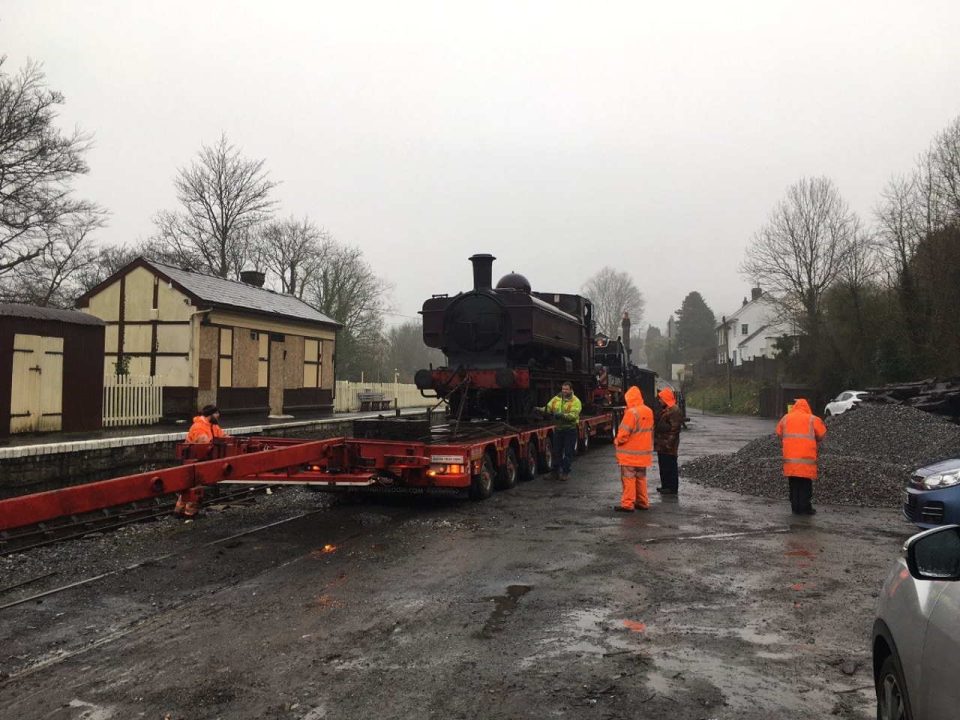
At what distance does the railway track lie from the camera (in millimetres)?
8398

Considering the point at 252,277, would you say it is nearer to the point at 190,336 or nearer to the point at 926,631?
the point at 190,336

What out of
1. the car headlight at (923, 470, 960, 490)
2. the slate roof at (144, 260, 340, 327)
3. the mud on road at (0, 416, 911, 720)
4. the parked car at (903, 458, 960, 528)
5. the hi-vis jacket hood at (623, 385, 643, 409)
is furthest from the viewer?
the slate roof at (144, 260, 340, 327)

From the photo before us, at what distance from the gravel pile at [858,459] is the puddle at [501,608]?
689 cm

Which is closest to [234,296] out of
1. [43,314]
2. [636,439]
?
[43,314]

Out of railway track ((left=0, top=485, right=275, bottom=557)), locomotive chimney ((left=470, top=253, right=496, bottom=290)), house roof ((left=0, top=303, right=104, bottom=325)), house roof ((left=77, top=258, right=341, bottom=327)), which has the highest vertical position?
house roof ((left=77, top=258, right=341, bottom=327))

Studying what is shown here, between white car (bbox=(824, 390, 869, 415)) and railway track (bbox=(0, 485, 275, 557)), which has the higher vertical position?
white car (bbox=(824, 390, 869, 415))

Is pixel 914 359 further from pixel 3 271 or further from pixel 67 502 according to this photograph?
pixel 3 271

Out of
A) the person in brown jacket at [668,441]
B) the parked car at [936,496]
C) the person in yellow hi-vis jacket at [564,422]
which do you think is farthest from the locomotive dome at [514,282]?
the parked car at [936,496]

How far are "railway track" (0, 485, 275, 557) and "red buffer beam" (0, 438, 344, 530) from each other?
5.43 ft

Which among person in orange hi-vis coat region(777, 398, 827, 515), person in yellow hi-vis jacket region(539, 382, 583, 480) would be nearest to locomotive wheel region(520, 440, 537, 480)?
person in yellow hi-vis jacket region(539, 382, 583, 480)

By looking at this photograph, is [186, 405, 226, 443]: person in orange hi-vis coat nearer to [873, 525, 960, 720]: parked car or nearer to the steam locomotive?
the steam locomotive

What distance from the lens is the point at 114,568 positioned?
7.07 meters

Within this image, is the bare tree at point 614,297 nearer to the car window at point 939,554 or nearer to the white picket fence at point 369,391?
the white picket fence at point 369,391

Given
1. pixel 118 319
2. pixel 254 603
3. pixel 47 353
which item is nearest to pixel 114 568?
pixel 254 603
